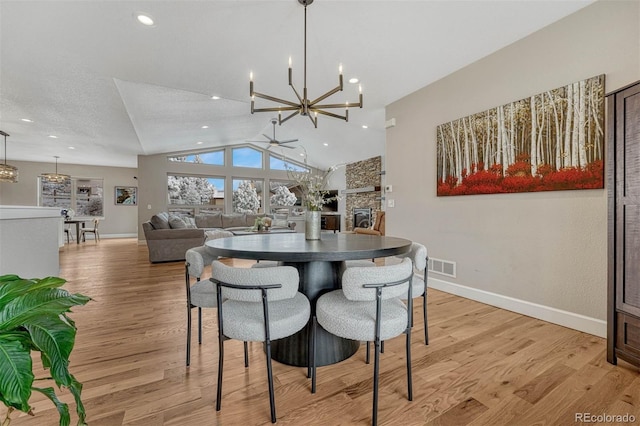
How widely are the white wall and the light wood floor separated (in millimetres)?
363

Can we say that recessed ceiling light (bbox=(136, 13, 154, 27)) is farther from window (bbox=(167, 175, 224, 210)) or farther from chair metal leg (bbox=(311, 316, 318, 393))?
window (bbox=(167, 175, 224, 210))

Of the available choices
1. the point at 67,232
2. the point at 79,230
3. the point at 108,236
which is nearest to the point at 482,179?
the point at 79,230

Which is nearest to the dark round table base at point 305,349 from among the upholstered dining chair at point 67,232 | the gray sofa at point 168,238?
the gray sofa at point 168,238

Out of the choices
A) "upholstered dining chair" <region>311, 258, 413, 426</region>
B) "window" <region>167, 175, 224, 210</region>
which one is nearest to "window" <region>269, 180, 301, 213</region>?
"window" <region>167, 175, 224, 210</region>

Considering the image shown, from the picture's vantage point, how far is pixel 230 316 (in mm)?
1421

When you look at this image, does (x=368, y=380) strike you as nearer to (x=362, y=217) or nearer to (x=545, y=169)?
(x=545, y=169)

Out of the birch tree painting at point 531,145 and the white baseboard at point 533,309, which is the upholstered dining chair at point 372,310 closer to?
the white baseboard at point 533,309

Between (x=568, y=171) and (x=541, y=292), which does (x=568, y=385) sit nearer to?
(x=541, y=292)

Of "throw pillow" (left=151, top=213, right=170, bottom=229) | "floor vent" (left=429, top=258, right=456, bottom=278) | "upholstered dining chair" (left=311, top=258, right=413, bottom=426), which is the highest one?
"throw pillow" (left=151, top=213, right=170, bottom=229)

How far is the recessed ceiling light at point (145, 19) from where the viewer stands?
7.87 feet

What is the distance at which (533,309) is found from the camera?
8.60 ft

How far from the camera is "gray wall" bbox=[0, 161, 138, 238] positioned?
8.42m

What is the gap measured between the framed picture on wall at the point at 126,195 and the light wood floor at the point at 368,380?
335 inches

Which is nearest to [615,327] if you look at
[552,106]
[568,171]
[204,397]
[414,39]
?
[568,171]
